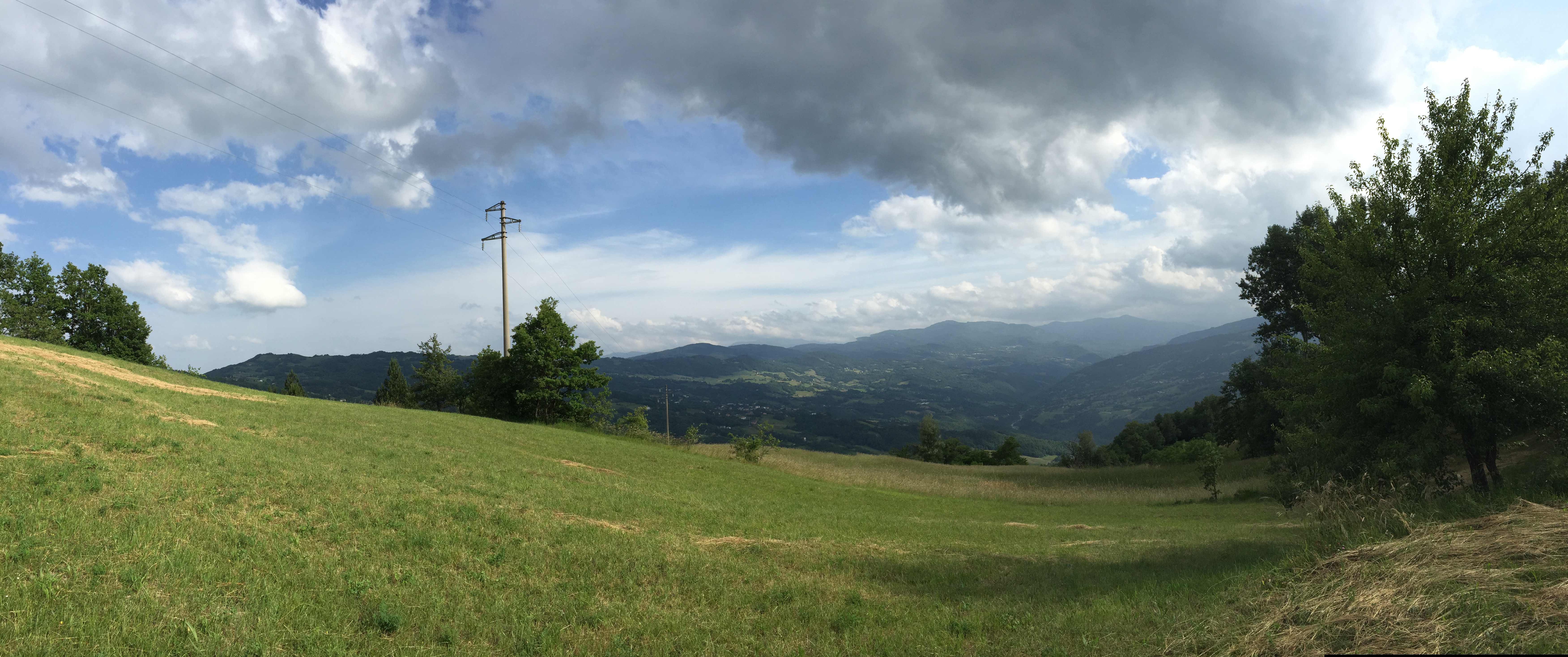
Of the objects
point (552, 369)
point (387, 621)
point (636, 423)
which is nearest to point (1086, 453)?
point (636, 423)

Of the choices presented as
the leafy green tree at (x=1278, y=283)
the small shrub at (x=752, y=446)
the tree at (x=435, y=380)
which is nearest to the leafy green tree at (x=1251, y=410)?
the leafy green tree at (x=1278, y=283)

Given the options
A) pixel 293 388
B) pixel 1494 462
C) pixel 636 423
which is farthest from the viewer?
pixel 293 388

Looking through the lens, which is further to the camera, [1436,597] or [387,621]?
[387,621]

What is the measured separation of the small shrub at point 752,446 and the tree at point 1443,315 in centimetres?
4002

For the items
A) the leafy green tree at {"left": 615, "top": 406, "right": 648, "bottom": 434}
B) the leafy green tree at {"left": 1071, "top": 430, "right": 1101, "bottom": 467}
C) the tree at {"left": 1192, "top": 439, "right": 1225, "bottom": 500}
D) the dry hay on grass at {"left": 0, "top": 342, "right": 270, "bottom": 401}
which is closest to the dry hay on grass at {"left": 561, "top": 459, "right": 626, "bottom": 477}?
the dry hay on grass at {"left": 0, "top": 342, "right": 270, "bottom": 401}

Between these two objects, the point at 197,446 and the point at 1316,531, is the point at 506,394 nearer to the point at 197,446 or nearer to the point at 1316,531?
the point at 197,446

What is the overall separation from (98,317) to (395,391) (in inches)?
1243

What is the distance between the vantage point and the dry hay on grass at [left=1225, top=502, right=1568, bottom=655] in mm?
5188

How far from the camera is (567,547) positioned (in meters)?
12.5

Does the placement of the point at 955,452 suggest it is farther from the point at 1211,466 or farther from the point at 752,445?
the point at 1211,466

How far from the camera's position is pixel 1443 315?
12312mm

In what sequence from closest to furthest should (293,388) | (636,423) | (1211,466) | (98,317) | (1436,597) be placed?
1. (1436,597)
2. (1211,466)
3. (636,423)
4. (98,317)
5. (293,388)

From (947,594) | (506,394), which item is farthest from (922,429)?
(947,594)

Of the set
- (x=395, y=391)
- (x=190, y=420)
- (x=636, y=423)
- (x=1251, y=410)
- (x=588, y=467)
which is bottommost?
(x=1251, y=410)
